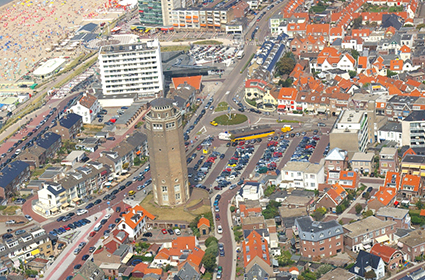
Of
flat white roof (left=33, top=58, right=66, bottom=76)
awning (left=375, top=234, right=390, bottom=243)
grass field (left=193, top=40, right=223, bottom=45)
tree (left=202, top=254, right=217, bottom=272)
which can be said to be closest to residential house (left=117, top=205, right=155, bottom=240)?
tree (left=202, top=254, right=217, bottom=272)

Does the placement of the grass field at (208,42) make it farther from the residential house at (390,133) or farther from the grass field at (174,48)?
the residential house at (390,133)

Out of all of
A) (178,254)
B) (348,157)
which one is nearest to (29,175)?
(178,254)

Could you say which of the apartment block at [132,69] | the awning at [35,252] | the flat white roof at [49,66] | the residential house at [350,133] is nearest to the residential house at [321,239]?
the residential house at [350,133]

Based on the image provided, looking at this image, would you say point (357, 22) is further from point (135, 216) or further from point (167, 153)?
point (135, 216)

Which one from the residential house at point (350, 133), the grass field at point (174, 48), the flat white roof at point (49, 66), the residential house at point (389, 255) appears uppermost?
the residential house at point (350, 133)

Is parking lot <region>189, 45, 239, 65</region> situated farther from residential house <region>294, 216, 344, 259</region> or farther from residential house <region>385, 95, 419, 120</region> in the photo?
residential house <region>294, 216, 344, 259</region>

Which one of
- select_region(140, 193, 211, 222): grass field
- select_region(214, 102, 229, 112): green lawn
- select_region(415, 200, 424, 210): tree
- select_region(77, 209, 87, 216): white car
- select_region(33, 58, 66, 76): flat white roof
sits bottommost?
select_region(33, 58, 66, 76): flat white roof
